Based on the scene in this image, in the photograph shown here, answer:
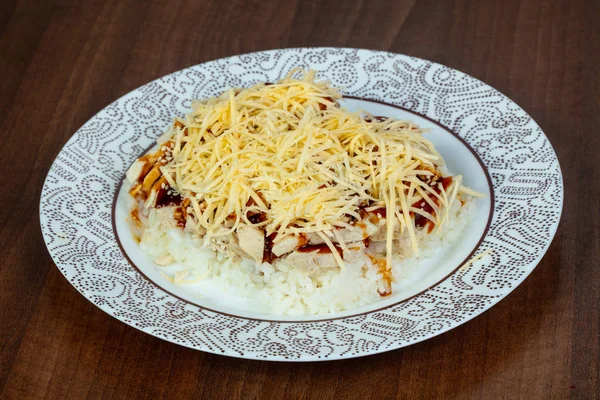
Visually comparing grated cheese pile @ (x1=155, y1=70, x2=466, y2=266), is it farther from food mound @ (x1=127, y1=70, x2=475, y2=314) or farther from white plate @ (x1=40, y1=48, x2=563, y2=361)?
white plate @ (x1=40, y1=48, x2=563, y2=361)

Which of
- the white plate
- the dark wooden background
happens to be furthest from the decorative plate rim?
the dark wooden background

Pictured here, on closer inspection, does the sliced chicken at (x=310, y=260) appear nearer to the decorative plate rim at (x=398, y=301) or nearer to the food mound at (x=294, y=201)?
the food mound at (x=294, y=201)

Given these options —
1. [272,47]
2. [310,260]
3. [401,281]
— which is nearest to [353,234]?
[310,260]

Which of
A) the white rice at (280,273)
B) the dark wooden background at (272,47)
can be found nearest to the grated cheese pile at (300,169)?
the white rice at (280,273)

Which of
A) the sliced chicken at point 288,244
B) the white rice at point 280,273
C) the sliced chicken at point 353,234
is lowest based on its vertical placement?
the white rice at point 280,273

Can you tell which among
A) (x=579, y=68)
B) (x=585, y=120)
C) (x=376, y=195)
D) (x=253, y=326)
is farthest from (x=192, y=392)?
(x=579, y=68)

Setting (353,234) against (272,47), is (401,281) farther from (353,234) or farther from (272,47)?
(272,47)
